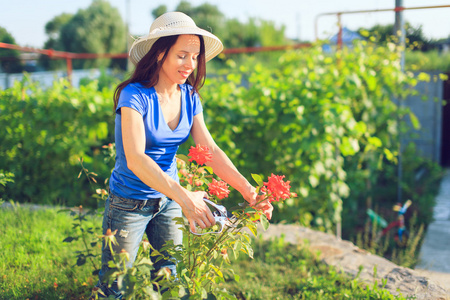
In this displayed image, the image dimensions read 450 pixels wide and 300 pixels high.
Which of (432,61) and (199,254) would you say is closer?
(199,254)

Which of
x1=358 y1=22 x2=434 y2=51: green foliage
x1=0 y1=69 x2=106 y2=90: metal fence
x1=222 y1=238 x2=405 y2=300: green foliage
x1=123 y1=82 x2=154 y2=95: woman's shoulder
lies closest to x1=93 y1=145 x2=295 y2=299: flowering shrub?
x1=123 y1=82 x2=154 y2=95: woman's shoulder

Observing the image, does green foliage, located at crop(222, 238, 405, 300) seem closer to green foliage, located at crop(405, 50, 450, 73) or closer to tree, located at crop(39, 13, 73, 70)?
green foliage, located at crop(405, 50, 450, 73)

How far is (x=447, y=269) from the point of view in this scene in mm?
3658

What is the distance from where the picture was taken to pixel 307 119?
3.79m

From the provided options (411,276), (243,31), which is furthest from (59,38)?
(411,276)

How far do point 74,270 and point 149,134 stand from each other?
1324 millimetres

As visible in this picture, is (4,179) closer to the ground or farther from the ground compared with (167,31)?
closer to the ground

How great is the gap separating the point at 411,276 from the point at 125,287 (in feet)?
6.60

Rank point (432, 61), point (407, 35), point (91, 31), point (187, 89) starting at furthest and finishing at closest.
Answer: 1. point (91, 31)
2. point (432, 61)
3. point (407, 35)
4. point (187, 89)

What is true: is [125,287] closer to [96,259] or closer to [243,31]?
[96,259]

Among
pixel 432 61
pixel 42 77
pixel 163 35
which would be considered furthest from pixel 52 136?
pixel 432 61

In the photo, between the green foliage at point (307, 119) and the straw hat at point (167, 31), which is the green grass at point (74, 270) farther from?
the straw hat at point (167, 31)

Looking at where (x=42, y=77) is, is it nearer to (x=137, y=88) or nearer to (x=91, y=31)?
(x=137, y=88)

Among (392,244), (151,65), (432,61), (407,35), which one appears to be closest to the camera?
(151,65)
